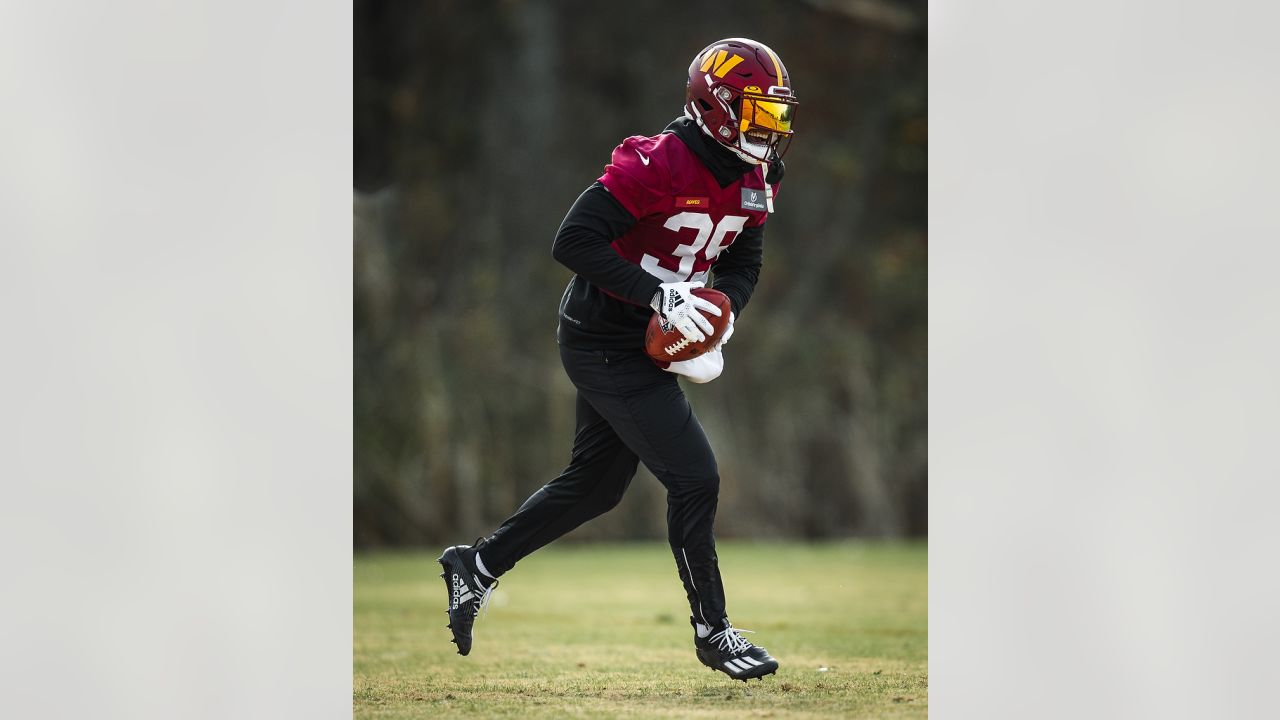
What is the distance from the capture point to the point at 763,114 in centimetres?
363

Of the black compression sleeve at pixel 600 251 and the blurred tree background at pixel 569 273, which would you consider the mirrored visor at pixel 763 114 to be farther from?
the blurred tree background at pixel 569 273

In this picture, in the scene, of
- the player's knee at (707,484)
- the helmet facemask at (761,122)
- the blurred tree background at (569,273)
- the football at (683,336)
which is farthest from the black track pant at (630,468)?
the blurred tree background at (569,273)

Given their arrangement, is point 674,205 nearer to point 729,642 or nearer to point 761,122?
point 761,122

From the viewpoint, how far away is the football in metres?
3.61

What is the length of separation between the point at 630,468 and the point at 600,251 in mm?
847

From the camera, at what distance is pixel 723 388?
528 inches

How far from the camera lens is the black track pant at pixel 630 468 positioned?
3738 millimetres

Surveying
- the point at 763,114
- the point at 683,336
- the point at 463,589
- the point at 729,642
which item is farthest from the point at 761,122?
the point at 463,589

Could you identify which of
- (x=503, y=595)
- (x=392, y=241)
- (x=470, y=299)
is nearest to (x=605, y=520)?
(x=470, y=299)

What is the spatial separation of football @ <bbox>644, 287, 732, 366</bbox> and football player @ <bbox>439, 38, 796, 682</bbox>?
42mm

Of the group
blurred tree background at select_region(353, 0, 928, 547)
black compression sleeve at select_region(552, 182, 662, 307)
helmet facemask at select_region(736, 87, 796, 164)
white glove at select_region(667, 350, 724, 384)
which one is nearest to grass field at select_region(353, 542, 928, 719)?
white glove at select_region(667, 350, 724, 384)
